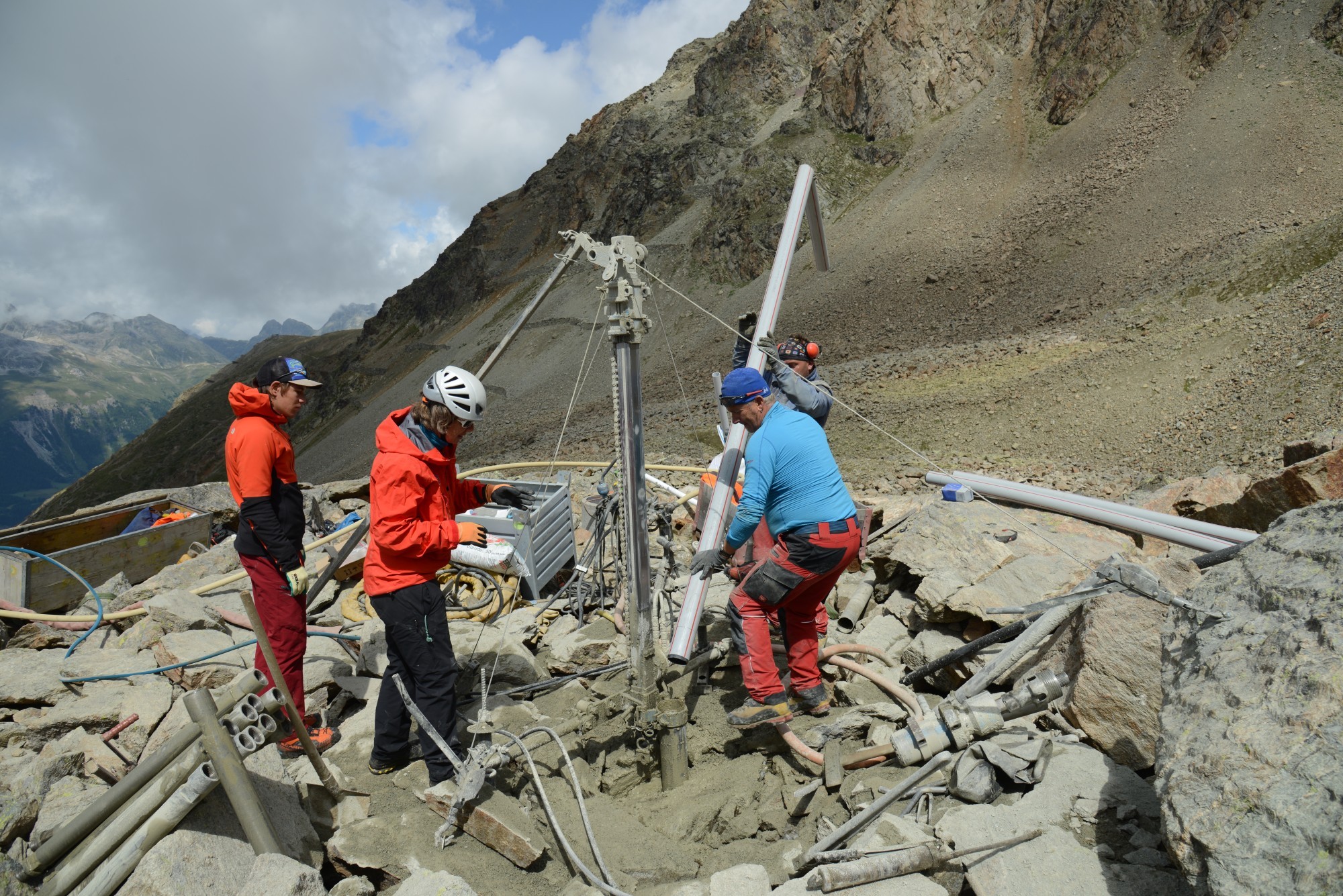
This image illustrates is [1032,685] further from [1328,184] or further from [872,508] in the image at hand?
[1328,184]

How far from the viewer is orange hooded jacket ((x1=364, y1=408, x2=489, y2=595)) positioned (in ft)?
11.6

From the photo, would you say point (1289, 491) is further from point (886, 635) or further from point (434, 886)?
point (434, 886)

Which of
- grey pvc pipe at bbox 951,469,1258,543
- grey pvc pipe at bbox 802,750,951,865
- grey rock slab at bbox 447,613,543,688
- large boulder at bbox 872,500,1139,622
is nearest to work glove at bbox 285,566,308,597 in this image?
grey rock slab at bbox 447,613,543,688

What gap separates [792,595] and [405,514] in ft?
7.03

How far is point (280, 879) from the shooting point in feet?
8.81

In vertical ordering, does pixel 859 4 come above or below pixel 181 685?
above

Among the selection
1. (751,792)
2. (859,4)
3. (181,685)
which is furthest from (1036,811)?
(859,4)

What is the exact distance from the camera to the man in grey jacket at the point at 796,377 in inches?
197

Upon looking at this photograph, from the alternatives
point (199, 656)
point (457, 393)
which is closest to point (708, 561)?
point (457, 393)

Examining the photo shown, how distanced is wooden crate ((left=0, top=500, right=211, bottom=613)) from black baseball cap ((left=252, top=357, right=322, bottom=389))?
14.3 feet

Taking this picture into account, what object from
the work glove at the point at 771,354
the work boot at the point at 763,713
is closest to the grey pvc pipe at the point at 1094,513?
the work glove at the point at 771,354

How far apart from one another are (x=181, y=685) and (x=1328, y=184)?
27837mm

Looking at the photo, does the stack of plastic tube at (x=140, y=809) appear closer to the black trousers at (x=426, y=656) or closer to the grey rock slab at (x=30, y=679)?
the black trousers at (x=426, y=656)

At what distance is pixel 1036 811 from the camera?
2.72m
